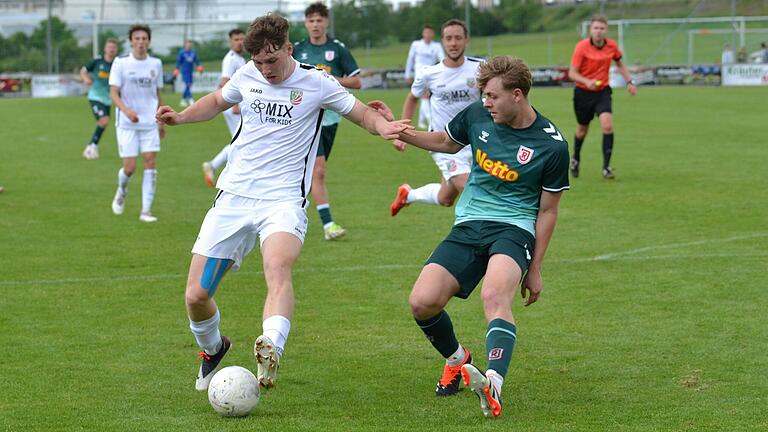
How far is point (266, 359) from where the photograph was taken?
576 cm

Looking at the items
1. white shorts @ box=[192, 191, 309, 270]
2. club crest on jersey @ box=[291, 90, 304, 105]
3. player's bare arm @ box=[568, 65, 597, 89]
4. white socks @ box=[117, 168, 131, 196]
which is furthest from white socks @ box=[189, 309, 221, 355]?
player's bare arm @ box=[568, 65, 597, 89]

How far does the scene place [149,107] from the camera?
1391 centimetres

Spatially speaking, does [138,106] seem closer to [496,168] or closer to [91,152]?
[91,152]

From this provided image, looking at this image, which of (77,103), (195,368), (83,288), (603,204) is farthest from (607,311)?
(77,103)

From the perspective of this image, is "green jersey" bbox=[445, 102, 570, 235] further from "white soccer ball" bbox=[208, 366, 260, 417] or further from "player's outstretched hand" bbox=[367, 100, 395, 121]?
"white soccer ball" bbox=[208, 366, 260, 417]

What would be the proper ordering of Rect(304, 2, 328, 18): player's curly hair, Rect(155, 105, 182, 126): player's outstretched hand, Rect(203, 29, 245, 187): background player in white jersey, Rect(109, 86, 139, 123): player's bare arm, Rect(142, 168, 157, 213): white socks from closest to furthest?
1. Rect(155, 105, 182, 126): player's outstretched hand
2. Rect(304, 2, 328, 18): player's curly hair
3. Rect(109, 86, 139, 123): player's bare arm
4. Rect(142, 168, 157, 213): white socks
5. Rect(203, 29, 245, 187): background player in white jersey

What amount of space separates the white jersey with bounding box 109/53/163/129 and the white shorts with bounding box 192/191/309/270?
7.41m

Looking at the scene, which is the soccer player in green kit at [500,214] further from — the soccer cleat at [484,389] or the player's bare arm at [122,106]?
the player's bare arm at [122,106]

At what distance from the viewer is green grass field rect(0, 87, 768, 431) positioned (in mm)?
6172

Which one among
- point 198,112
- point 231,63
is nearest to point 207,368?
point 198,112

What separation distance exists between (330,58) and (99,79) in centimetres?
948

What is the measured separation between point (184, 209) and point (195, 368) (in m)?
8.08

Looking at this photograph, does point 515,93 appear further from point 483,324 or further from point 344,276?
point 344,276

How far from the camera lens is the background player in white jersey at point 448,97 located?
36.4 feet
